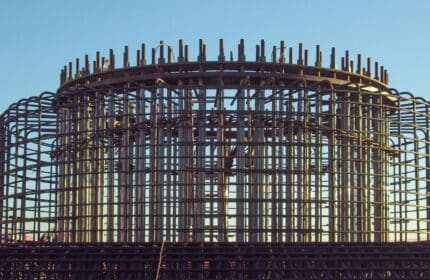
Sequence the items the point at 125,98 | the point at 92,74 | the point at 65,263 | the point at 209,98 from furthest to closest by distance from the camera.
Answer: the point at 92,74
the point at 125,98
the point at 209,98
the point at 65,263

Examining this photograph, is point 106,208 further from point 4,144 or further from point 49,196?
point 4,144

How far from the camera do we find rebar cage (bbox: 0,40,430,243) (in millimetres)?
25047

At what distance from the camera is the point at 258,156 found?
82.6ft

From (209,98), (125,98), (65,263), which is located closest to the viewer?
A: (65,263)

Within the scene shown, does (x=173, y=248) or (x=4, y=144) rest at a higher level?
(x=4, y=144)

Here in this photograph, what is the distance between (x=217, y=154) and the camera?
26.6 meters

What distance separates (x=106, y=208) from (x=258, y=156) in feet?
19.0

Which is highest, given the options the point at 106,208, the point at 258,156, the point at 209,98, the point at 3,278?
the point at 209,98

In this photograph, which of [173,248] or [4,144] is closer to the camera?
[173,248]

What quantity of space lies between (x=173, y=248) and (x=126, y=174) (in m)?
5.17

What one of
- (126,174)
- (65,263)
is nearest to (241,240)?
(126,174)

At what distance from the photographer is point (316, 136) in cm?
2662

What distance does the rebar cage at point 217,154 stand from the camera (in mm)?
25047

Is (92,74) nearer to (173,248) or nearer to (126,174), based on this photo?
(126,174)
